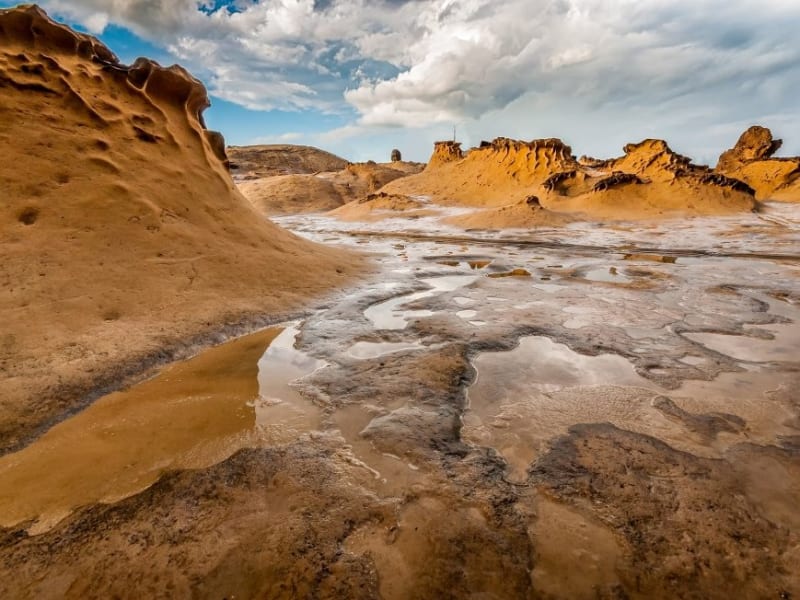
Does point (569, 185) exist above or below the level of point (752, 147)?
below

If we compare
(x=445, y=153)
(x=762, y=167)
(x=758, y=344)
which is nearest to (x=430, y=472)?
(x=758, y=344)

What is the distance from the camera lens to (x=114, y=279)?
3.04m

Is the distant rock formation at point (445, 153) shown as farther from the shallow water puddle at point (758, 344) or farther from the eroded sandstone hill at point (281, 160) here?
the shallow water puddle at point (758, 344)

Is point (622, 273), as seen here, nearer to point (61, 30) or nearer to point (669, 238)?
point (669, 238)

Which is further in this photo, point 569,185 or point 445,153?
point 445,153

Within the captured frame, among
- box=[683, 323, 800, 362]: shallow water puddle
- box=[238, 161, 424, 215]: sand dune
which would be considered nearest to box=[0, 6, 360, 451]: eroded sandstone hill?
box=[683, 323, 800, 362]: shallow water puddle

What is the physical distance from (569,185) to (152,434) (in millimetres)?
18742

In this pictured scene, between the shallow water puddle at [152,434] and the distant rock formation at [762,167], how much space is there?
23218 mm

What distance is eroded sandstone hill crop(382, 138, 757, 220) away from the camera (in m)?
14.8

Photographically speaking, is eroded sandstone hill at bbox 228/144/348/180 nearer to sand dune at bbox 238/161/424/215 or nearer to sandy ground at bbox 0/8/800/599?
sand dune at bbox 238/161/424/215

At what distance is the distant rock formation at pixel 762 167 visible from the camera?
19266mm

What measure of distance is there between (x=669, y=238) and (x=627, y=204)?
6.00 metres

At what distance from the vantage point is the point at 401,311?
3875 mm

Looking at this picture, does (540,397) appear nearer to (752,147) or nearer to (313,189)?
(313,189)
